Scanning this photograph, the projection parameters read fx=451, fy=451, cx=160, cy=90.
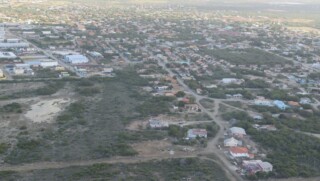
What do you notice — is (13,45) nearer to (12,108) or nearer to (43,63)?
(43,63)

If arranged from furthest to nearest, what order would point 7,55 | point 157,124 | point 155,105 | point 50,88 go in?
point 7,55, point 50,88, point 155,105, point 157,124

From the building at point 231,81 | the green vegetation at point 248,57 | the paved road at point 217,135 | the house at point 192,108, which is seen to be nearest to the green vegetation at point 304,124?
the paved road at point 217,135

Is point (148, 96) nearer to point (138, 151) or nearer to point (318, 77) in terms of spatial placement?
point (138, 151)

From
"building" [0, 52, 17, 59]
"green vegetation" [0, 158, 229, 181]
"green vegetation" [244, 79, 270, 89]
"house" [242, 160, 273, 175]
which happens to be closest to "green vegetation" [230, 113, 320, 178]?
"house" [242, 160, 273, 175]

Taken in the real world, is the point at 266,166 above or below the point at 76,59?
below

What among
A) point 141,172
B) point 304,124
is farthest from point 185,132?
point 304,124

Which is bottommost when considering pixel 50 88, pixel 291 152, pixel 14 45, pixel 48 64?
pixel 291 152

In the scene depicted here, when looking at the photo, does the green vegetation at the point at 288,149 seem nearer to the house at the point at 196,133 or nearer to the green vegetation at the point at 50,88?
the house at the point at 196,133
